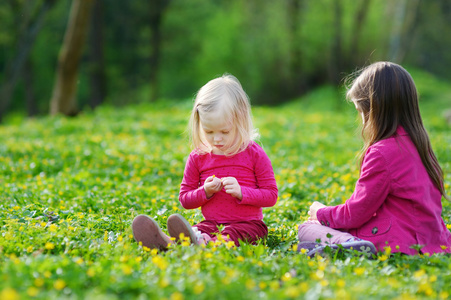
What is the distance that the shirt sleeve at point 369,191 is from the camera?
10.6 ft

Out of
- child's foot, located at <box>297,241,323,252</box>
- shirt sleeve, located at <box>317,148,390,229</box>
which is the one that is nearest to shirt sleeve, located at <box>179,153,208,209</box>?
child's foot, located at <box>297,241,323,252</box>

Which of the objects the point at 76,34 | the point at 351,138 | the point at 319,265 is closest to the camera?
the point at 319,265

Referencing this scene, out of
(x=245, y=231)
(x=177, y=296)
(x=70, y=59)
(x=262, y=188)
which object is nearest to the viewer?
(x=177, y=296)

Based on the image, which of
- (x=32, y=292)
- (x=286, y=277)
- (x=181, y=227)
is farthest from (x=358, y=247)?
(x=32, y=292)

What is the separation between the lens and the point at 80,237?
137 inches

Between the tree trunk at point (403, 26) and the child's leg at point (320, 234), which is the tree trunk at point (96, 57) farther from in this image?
the child's leg at point (320, 234)

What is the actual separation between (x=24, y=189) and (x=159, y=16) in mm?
20669

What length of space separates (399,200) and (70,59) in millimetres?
12457

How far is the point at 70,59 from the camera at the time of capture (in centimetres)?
1400

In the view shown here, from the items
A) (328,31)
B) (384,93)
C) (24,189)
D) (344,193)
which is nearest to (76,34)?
(24,189)

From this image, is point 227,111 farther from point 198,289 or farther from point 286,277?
point 198,289

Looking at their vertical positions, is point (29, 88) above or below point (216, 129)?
below

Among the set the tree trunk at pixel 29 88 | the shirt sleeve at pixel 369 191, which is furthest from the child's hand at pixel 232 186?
the tree trunk at pixel 29 88

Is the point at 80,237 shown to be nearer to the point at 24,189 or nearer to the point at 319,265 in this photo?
the point at 319,265
